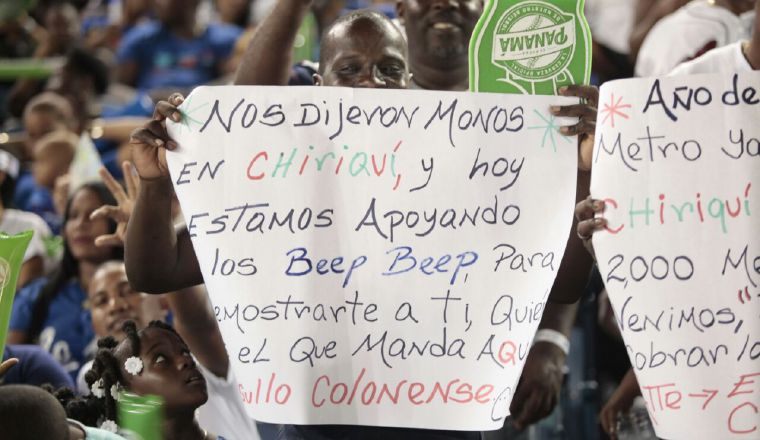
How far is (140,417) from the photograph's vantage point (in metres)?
2.55

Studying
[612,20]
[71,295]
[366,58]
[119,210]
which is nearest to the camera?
[366,58]

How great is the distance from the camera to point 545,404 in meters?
3.30

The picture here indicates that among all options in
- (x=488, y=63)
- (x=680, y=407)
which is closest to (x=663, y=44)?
(x=488, y=63)

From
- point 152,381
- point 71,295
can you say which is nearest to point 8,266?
point 152,381

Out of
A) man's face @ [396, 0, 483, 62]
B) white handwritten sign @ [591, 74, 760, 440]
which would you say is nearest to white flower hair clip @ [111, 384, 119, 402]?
man's face @ [396, 0, 483, 62]

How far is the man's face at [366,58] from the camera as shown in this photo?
9.01 ft

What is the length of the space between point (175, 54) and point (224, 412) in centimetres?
427

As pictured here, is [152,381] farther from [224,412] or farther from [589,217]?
[589,217]

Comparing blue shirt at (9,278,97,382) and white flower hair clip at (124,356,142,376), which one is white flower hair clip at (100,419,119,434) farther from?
blue shirt at (9,278,97,382)

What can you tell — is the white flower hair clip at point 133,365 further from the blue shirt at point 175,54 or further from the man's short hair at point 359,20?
the blue shirt at point 175,54

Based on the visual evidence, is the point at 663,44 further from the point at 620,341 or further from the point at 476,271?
the point at 476,271

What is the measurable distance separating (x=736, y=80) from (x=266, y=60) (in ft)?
4.20

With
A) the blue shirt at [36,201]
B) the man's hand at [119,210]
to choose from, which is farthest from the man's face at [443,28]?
the blue shirt at [36,201]

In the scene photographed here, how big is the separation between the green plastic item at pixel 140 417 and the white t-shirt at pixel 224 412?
1.20ft
